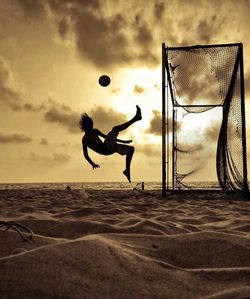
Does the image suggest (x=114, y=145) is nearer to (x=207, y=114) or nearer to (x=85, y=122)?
(x=85, y=122)

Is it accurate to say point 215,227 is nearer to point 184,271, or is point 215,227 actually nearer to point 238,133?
point 184,271

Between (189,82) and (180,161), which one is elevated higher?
(189,82)

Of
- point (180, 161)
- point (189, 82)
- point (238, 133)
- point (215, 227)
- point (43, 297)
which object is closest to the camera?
point (43, 297)

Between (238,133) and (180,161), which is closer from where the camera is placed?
(238,133)

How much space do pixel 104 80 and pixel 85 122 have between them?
5.81ft

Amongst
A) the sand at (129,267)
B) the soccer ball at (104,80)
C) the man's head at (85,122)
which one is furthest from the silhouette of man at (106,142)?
the sand at (129,267)

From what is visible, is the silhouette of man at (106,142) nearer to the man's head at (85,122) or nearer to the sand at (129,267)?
the man's head at (85,122)

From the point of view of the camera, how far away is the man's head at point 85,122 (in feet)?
27.5

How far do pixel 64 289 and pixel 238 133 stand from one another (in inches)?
307

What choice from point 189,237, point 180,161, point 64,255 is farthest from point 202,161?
A: point 64,255

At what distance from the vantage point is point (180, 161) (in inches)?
412

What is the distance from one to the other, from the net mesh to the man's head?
2.39m

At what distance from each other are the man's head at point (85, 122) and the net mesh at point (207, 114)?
239 centimetres

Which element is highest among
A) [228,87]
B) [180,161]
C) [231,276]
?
[228,87]
